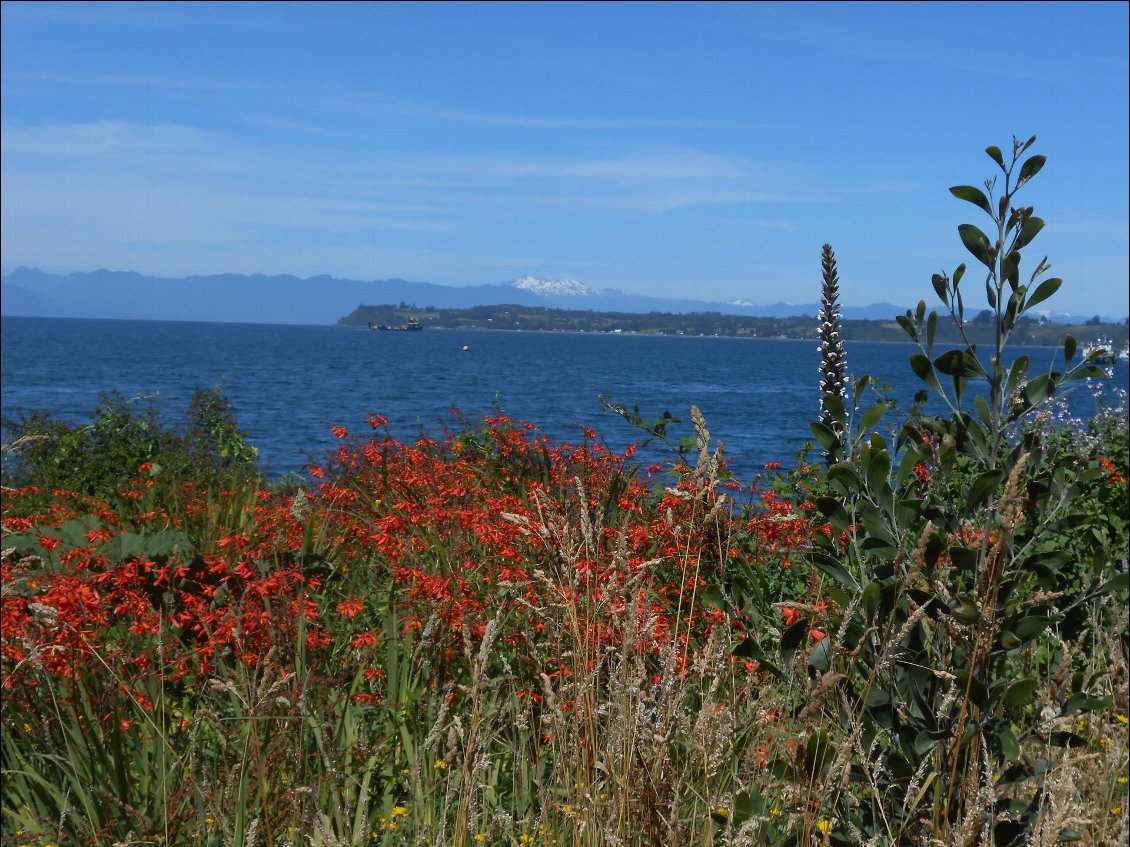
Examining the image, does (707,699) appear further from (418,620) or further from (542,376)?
(542,376)

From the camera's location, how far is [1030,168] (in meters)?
2.61

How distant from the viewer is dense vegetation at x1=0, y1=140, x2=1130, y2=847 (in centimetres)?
223

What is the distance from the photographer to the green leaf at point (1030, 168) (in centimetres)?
258

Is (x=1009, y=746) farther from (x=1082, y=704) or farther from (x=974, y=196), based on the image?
(x=974, y=196)

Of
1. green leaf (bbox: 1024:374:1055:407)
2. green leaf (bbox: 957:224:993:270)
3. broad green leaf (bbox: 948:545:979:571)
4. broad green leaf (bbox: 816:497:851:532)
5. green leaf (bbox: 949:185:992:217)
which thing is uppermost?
green leaf (bbox: 949:185:992:217)

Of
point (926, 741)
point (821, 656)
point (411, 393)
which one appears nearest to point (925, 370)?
point (821, 656)

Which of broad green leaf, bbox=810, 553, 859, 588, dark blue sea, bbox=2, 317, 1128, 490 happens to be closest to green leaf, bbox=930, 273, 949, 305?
broad green leaf, bbox=810, 553, 859, 588

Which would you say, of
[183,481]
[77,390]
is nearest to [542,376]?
[77,390]

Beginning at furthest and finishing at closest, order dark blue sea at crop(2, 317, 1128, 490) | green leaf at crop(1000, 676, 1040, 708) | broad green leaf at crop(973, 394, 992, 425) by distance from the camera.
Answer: dark blue sea at crop(2, 317, 1128, 490) < broad green leaf at crop(973, 394, 992, 425) < green leaf at crop(1000, 676, 1040, 708)

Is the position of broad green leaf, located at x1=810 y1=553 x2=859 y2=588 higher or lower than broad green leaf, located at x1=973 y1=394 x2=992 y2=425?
lower

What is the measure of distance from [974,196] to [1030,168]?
0.47 ft

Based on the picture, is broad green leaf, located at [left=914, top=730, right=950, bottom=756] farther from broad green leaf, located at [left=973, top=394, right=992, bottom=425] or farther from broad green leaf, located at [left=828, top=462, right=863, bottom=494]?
broad green leaf, located at [left=973, top=394, right=992, bottom=425]

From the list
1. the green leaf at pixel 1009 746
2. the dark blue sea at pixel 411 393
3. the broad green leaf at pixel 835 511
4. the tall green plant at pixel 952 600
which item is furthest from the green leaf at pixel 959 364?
the dark blue sea at pixel 411 393

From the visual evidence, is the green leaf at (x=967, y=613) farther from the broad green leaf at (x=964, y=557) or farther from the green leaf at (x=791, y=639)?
the green leaf at (x=791, y=639)
